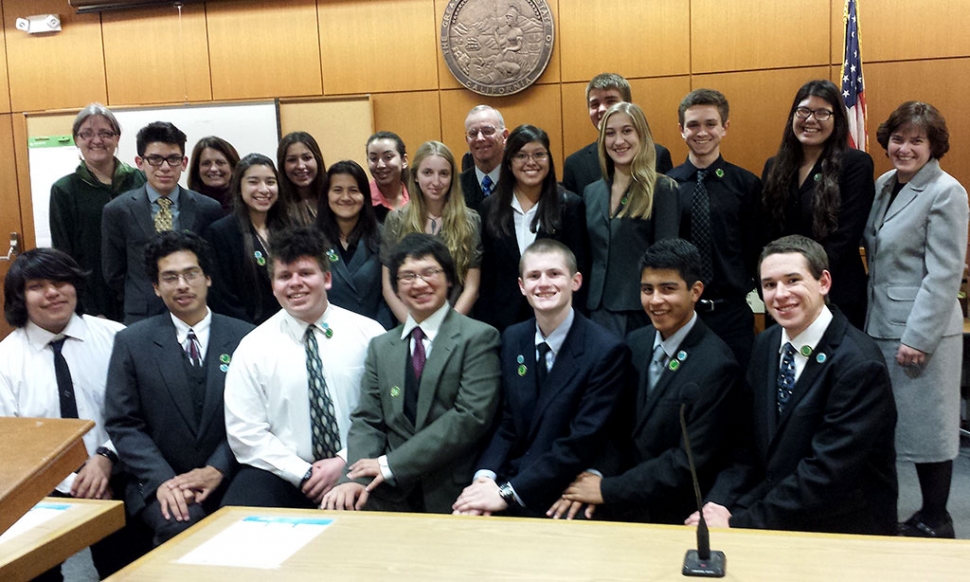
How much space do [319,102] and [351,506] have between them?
14.0 ft

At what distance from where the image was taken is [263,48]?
621cm

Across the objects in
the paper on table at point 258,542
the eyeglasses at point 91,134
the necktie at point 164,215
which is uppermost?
the eyeglasses at point 91,134

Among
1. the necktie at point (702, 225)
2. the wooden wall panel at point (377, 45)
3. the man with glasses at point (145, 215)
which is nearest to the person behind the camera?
the necktie at point (702, 225)

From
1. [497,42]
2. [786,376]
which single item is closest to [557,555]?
[786,376]

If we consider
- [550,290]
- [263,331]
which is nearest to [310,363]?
[263,331]

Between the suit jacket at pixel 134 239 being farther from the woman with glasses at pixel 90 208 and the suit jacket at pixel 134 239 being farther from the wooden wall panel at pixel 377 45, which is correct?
the wooden wall panel at pixel 377 45

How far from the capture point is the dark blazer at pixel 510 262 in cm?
337

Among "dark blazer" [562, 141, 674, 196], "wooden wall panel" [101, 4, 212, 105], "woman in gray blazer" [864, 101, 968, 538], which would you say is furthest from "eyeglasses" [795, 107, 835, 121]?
"wooden wall panel" [101, 4, 212, 105]

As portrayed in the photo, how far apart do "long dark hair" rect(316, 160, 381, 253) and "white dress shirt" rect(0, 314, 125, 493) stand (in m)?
1.00

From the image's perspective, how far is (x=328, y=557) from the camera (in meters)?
1.72

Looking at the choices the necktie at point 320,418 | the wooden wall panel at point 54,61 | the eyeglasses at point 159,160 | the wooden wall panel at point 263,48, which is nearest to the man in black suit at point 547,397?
the necktie at point 320,418

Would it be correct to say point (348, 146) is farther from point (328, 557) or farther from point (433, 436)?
point (328, 557)

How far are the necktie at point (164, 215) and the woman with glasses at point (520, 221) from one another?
143 centimetres

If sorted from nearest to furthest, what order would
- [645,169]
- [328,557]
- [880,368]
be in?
1. [328,557]
2. [880,368]
3. [645,169]
